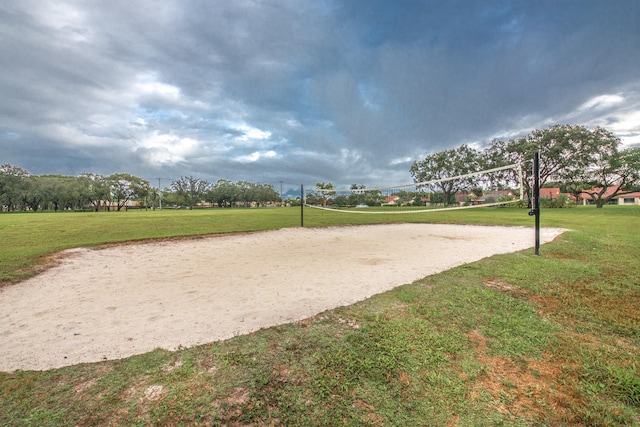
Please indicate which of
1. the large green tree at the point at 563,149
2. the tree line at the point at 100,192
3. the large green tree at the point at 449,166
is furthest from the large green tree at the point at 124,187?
the large green tree at the point at 563,149

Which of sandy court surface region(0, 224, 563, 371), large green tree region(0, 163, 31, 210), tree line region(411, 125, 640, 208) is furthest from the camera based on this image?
large green tree region(0, 163, 31, 210)

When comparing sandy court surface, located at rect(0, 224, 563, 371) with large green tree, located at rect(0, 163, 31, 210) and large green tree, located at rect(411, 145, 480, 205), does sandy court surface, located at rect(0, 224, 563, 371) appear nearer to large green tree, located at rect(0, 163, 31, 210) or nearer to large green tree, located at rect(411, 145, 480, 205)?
large green tree, located at rect(411, 145, 480, 205)

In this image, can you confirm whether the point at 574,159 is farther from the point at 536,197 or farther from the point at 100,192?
the point at 100,192

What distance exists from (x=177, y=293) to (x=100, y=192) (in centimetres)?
7584

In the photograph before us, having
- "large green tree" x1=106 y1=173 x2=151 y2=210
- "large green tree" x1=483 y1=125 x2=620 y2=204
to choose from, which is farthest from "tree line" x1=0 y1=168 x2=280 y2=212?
"large green tree" x1=483 y1=125 x2=620 y2=204

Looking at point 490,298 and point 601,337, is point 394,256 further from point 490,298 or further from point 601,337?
point 601,337

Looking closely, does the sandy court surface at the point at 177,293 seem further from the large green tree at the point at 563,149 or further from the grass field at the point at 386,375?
the large green tree at the point at 563,149

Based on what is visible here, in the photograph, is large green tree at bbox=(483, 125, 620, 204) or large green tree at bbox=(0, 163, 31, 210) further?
large green tree at bbox=(0, 163, 31, 210)

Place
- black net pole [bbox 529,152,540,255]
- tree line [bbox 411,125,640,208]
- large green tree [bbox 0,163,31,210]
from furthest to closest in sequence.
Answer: large green tree [bbox 0,163,31,210], tree line [bbox 411,125,640,208], black net pole [bbox 529,152,540,255]

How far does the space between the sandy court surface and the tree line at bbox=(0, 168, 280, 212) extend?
7167cm

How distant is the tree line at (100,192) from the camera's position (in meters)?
56.0

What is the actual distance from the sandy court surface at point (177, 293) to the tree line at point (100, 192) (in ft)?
235

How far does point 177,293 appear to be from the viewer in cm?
423

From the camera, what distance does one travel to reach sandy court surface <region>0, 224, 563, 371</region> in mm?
2787
